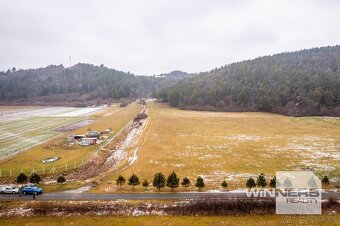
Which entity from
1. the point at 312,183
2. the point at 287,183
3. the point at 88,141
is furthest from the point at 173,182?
the point at 88,141

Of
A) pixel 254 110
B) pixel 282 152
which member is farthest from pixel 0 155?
pixel 254 110

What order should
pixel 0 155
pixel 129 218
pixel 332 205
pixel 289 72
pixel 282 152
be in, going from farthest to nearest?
pixel 289 72, pixel 282 152, pixel 0 155, pixel 332 205, pixel 129 218

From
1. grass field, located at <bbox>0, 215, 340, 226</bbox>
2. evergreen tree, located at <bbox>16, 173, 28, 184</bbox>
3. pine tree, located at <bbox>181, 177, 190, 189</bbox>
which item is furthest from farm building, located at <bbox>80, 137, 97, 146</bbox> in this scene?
grass field, located at <bbox>0, 215, 340, 226</bbox>

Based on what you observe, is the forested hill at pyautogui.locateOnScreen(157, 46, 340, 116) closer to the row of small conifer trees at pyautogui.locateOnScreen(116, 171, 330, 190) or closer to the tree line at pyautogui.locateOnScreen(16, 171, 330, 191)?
the tree line at pyautogui.locateOnScreen(16, 171, 330, 191)

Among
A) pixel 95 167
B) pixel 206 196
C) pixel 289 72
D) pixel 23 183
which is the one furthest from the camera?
pixel 289 72

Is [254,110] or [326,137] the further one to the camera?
[254,110]

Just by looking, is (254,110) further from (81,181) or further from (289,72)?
(81,181)

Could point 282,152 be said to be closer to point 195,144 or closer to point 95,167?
point 195,144

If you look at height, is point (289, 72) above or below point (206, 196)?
above

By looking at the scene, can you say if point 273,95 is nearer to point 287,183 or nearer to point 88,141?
point 88,141
